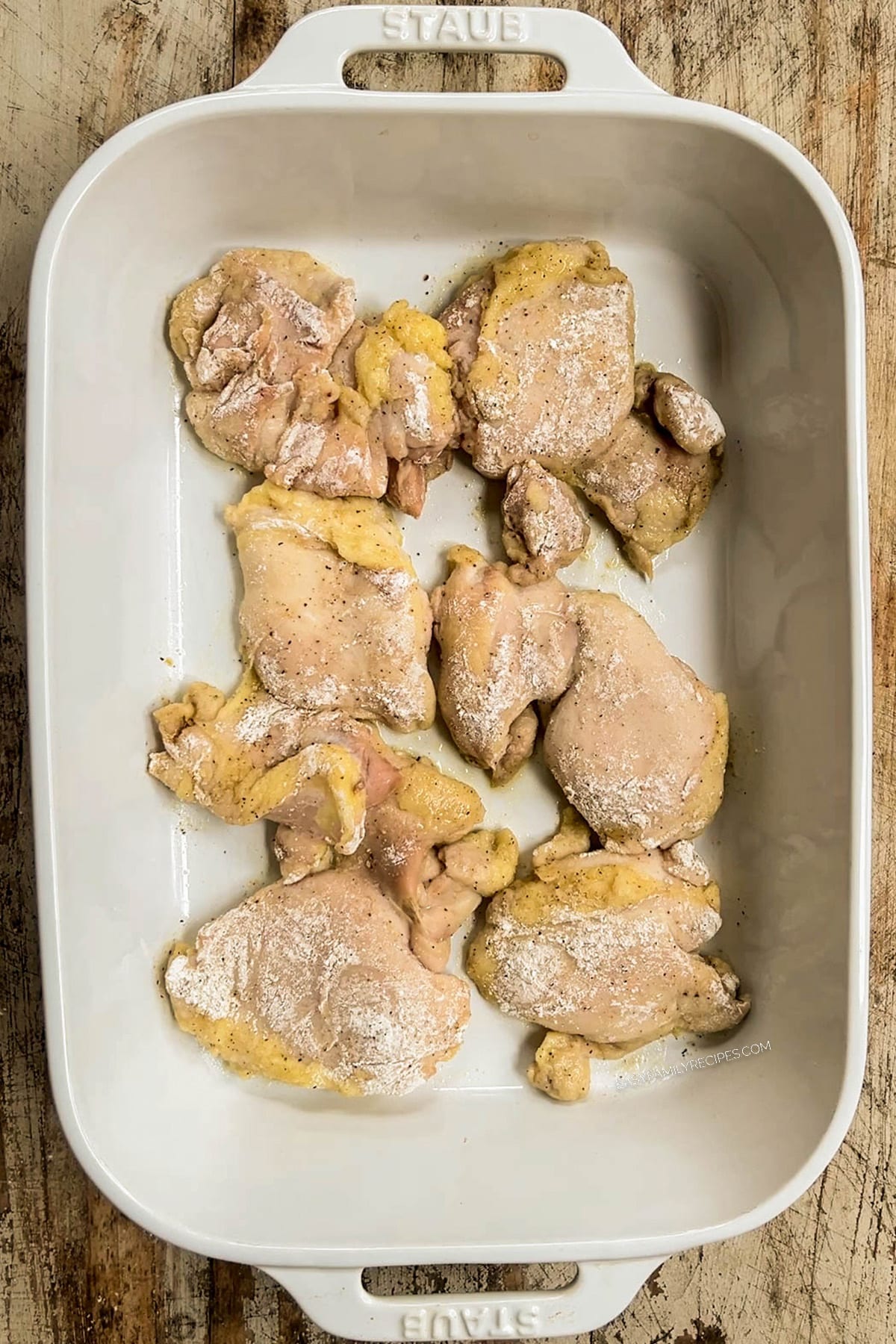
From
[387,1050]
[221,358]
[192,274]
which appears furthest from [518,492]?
[387,1050]

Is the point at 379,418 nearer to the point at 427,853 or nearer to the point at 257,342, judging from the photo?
the point at 257,342

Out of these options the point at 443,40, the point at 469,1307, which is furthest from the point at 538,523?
the point at 469,1307

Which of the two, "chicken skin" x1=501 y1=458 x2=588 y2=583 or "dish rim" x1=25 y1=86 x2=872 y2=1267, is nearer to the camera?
"dish rim" x1=25 y1=86 x2=872 y2=1267

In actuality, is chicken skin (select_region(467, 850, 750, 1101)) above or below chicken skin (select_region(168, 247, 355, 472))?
below

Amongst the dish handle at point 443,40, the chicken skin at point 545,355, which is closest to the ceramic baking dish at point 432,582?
the dish handle at point 443,40

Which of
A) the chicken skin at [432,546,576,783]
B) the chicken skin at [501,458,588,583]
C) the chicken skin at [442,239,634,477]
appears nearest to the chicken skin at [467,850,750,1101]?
the chicken skin at [432,546,576,783]

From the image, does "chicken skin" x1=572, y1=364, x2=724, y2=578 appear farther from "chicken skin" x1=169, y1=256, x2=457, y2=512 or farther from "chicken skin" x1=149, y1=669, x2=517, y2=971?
"chicken skin" x1=149, y1=669, x2=517, y2=971
